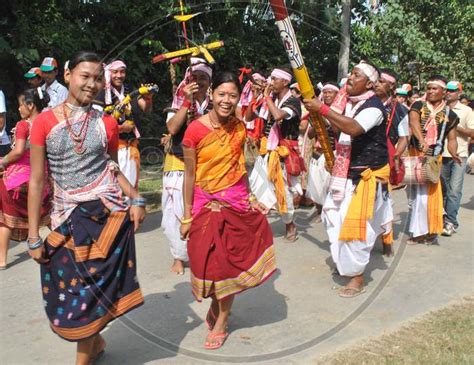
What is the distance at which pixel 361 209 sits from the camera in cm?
466

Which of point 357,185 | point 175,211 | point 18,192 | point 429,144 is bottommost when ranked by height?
point 175,211

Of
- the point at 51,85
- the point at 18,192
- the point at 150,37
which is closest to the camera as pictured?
the point at 18,192

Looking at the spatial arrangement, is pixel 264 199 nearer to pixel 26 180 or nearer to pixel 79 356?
pixel 26 180

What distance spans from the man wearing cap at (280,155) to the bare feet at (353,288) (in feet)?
5.49

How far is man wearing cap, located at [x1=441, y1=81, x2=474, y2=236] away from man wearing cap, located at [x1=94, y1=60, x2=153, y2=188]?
3666 mm

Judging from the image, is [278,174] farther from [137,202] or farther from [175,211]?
[137,202]

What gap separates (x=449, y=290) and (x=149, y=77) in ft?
24.3

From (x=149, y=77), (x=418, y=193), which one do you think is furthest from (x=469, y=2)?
(x=418, y=193)

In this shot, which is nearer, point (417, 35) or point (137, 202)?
point (137, 202)

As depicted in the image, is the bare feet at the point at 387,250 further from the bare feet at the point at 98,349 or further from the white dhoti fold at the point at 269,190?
the bare feet at the point at 98,349

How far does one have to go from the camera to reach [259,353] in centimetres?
365

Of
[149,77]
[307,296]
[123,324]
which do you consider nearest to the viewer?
[123,324]

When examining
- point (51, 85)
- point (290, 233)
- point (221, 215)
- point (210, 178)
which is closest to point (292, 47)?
point (210, 178)

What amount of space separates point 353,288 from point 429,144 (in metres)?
2.36
